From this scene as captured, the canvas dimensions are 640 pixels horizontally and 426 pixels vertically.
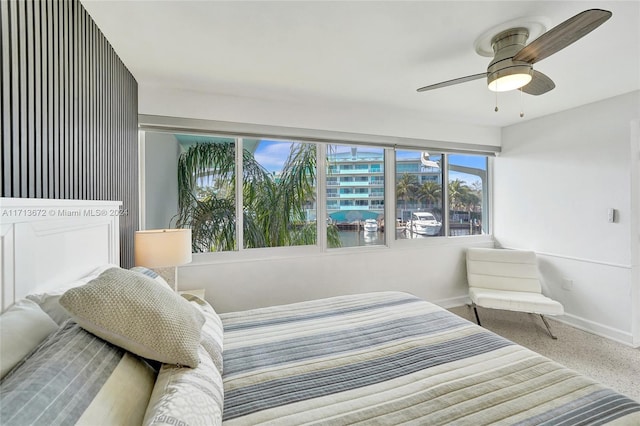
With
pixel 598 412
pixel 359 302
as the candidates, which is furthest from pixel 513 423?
pixel 359 302

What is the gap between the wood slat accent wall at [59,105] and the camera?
1.00 m

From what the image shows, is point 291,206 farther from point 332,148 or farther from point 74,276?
point 74,276

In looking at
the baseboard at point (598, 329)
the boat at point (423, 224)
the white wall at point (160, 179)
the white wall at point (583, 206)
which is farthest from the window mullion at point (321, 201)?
the baseboard at point (598, 329)

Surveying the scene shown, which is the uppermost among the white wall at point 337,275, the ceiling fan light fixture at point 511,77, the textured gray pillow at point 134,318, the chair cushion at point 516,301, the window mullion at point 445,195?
the ceiling fan light fixture at point 511,77

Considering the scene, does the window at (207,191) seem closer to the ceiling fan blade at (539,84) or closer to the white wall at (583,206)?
the ceiling fan blade at (539,84)

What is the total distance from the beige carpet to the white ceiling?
236 cm

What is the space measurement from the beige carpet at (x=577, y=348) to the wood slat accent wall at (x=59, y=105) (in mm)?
3592

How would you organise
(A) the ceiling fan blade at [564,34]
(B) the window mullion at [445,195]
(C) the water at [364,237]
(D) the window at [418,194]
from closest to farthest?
1. (A) the ceiling fan blade at [564,34]
2. (C) the water at [364,237]
3. (D) the window at [418,194]
4. (B) the window mullion at [445,195]

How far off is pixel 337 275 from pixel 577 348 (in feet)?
7.59

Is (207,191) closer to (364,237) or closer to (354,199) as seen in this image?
→ (354,199)

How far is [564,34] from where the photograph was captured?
1.32 metres

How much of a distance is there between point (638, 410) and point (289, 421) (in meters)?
1.19

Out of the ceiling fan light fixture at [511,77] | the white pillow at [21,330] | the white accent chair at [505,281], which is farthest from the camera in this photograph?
the white accent chair at [505,281]

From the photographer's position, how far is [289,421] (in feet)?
3.03
